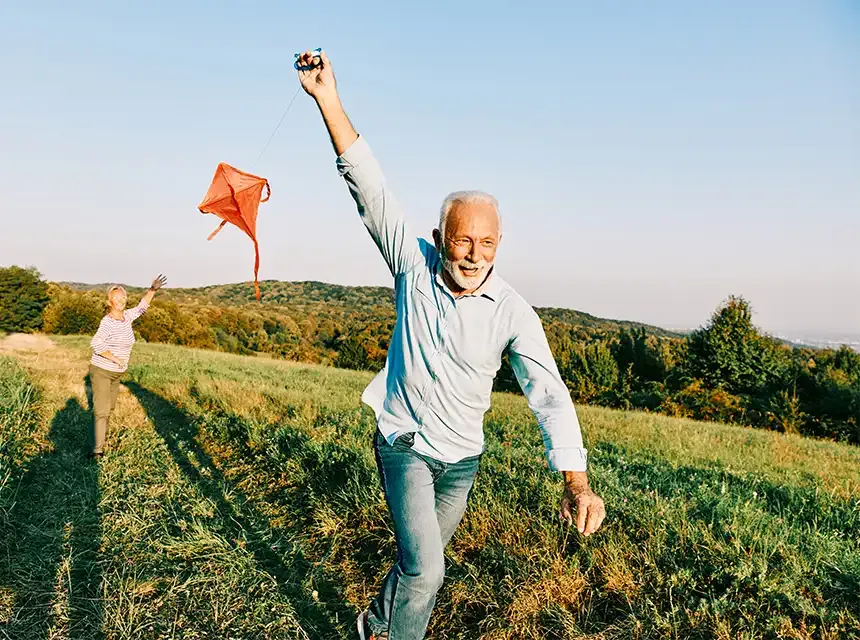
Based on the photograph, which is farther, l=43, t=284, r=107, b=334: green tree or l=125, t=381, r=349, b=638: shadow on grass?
l=43, t=284, r=107, b=334: green tree

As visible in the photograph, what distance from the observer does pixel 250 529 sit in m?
5.60

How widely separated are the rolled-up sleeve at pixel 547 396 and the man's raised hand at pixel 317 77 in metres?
1.38

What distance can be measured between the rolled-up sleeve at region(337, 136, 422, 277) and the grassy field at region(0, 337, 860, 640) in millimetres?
2207

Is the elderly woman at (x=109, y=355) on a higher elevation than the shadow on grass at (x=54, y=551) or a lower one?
higher

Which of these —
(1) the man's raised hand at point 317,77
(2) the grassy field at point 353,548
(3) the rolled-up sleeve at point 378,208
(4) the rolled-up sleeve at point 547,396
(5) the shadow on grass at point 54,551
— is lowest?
A: (5) the shadow on grass at point 54,551

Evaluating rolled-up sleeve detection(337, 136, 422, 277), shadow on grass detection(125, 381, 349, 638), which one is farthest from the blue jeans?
shadow on grass detection(125, 381, 349, 638)

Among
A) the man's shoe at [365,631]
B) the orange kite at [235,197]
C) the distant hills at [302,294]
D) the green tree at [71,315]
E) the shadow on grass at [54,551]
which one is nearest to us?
the man's shoe at [365,631]

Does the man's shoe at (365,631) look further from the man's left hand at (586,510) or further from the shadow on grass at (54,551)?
the shadow on grass at (54,551)

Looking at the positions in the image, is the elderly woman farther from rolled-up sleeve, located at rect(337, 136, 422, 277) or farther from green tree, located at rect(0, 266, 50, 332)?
green tree, located at rect(0, 266, 50, 332)

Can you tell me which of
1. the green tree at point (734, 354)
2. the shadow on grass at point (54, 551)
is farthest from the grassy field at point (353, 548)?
the green tree at point (734, 354)

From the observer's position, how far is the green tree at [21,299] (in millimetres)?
39125

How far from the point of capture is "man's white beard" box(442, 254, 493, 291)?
291 cm

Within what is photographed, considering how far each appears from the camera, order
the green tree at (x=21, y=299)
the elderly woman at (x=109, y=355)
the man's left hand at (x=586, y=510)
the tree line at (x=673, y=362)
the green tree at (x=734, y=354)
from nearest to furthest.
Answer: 1. the man's left hand at (x=586, y=510)
2. the elderly woman at (x=109, y=355)
3. the tree line at (x=673, y=362)
4. the green tree at (x=734, y=354)
5. the green tree at (x=21, y=299)

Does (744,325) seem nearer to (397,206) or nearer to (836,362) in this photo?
(836,362)
